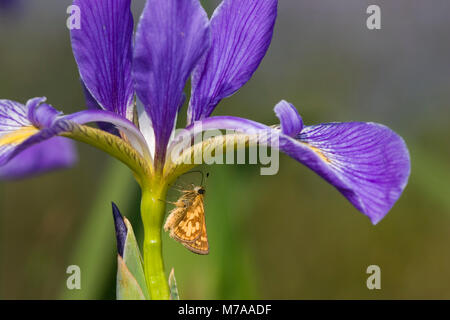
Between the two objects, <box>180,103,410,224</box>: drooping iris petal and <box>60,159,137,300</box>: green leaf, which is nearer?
<box>180,103,410,224</box>: drooping iris petal

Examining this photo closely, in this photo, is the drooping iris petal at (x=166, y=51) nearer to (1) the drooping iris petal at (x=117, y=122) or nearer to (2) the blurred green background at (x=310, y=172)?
(1) the drooping iris petal at (x=117, y=122)

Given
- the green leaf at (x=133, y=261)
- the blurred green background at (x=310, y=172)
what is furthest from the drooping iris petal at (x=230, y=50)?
the blurred green background at (x=310, y=172)

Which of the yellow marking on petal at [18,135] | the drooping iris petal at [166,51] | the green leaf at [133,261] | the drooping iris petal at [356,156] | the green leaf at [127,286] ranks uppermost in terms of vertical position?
the drooping iris petal at [166,51]

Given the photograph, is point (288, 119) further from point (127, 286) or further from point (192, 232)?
point (127, 286)

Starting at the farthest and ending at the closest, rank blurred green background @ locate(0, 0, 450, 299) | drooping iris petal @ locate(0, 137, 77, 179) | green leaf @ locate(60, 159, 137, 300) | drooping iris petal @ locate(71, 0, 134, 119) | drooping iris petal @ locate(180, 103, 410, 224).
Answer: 1. blurred green background @ locate(0, 0, 450, 299)
2. green leaf @ locate(60, 159, 137, 300)
3. drooping iris petal @ locate(0, 137, 77, 179)
4. drooping iris petal @ locate(71, 0, 134, 119)
5. drooping iris petal @ locate(180, 103, 410, 224)

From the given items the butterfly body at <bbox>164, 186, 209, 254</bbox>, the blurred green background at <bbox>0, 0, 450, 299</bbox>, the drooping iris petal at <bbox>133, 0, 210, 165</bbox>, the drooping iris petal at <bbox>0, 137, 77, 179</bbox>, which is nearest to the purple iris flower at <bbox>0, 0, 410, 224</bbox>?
the drooping iris petal at <bbox>133, 0, 210, 165</bbox>

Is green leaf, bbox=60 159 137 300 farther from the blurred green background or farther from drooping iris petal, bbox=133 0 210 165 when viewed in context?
drooping iris petal, bbox=133 0 210 165

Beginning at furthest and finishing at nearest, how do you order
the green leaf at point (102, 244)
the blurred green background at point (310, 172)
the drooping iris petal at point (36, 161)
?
the blurred green background at point (310, 172), the green leaf at point (102, 244), the drooping iris petal at point (36, 161)
